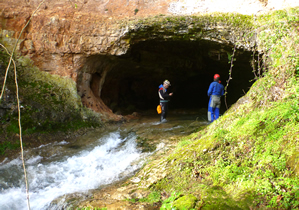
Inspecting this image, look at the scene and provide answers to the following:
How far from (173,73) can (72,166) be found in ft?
33.7

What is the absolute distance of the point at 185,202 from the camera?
2.87 meters

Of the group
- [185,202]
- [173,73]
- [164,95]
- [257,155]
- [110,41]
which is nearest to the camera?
[185,202]

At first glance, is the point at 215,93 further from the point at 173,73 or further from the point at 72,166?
the point at 173,73

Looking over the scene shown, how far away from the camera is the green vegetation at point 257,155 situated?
2.59 metres

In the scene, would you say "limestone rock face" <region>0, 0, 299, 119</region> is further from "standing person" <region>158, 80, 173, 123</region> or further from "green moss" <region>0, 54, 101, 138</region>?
"standing person" <region>158, 80, 173, 123</region>

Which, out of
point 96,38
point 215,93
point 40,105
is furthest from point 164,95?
point 40,105

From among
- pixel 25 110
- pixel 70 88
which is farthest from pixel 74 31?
pixel 25 110

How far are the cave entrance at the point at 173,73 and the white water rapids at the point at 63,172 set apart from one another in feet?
16.8

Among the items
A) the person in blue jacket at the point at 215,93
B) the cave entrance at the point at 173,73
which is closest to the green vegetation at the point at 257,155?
the person in blue jacket at the point at 215,93

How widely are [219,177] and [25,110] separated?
6945 mm

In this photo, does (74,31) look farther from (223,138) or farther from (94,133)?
(223,138)

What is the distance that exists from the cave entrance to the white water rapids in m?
5.11

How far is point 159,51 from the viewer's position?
11.6 m

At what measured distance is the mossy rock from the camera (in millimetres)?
2780
